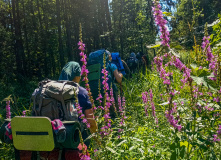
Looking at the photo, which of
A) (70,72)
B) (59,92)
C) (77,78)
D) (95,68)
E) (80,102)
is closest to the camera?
(59,92)

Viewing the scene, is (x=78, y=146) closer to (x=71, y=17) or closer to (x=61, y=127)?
(x=61, y=127)

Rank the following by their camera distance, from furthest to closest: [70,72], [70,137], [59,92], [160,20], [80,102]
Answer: [70,72]
[80,102]
[59,92]
[70,137]
[160,20]

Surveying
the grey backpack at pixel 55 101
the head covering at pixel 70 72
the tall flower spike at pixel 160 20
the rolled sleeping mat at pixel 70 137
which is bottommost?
the rolled sleeping mat at pixel 70 137

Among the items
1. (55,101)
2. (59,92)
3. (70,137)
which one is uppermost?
(59,92)

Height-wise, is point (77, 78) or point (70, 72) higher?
point (70, 72)

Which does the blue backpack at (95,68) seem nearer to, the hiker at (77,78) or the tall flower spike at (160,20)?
the hiker at (77,78)

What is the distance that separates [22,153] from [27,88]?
515 inches

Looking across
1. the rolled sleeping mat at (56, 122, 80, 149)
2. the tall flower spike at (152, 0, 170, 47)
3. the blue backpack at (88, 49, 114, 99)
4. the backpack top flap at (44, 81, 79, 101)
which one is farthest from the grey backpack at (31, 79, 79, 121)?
the blue backpack at (88, 49, 114, 99)

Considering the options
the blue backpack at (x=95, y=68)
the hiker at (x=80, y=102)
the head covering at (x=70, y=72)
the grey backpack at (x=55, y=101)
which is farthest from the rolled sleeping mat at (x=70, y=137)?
the blue backpack at (x=95, y=68)

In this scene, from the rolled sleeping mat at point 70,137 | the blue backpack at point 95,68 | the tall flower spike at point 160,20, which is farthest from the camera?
the blue backpack at point 95,68

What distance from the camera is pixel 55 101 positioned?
8.65ft

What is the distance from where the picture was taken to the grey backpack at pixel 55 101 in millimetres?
2584

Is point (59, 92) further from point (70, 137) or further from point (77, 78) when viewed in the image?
point (77, 78)

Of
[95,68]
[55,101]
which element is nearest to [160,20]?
[55,101]
